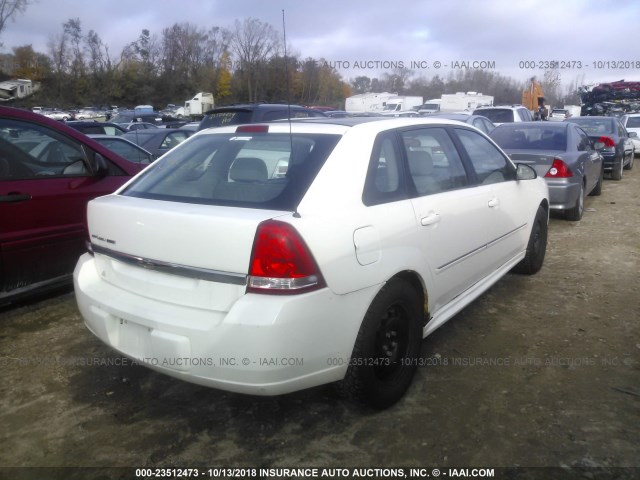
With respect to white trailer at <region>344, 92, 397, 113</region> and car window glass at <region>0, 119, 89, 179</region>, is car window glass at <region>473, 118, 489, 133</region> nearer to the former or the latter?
car window glass at <region>0, 119, 89, 179</region>

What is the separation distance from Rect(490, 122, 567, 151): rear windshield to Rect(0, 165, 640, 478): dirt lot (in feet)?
12.9

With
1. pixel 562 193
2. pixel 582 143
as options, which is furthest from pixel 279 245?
pixel 582 143

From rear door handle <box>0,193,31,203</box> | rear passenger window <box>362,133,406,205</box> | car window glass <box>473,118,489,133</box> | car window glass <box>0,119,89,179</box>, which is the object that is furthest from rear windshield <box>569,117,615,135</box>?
rear door handle <box>0,193,31,203</box>

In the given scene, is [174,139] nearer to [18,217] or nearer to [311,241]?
[18,217]

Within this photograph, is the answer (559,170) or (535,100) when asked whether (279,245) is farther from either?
(535,100)

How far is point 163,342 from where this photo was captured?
93.6 inches

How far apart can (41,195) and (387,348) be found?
2765 millimetres

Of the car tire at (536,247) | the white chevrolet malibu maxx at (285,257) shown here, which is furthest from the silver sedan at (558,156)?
the white chevrolet malibu maxx at (285,257)

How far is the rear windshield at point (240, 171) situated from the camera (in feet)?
8.34

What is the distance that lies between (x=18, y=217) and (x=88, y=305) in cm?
138

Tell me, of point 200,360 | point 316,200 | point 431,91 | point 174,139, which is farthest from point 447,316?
point 431,91

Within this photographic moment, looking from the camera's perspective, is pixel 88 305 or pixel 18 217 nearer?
pixel 88 305

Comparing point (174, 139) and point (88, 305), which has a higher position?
point (174, 139)

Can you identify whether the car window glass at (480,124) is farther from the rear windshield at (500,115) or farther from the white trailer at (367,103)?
the white trailer at (367,103)
